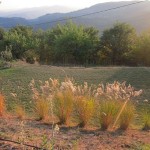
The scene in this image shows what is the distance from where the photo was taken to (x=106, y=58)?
32.4 m

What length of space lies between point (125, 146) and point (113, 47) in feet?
88.5

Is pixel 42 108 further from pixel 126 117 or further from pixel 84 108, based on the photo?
pixel 126 117

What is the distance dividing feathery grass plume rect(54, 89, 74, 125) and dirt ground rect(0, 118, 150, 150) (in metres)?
0.29

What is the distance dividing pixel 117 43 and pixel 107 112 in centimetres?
2585

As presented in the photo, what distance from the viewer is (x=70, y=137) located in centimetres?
547

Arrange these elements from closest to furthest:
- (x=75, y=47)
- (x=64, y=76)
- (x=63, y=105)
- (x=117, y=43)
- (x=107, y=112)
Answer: (x=107, y=112) < (x=63, y=105) < (x=64, y=76) < (x=117, y=43) < (x=75, y=47)

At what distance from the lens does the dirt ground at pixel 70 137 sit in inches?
191

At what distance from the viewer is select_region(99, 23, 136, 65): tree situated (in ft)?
104

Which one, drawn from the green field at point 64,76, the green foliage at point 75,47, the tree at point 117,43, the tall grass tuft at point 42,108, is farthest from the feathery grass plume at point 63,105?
the tree at point 117,43

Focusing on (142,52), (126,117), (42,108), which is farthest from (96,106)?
(142,52)

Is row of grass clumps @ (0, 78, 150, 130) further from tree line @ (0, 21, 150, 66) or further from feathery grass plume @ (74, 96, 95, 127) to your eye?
tree line @ (0, 21, 150, 66)

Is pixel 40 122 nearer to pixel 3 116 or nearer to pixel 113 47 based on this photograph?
pixel 3 116

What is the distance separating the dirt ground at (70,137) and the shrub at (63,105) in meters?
0.29

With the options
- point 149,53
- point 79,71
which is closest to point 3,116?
point 79,71
